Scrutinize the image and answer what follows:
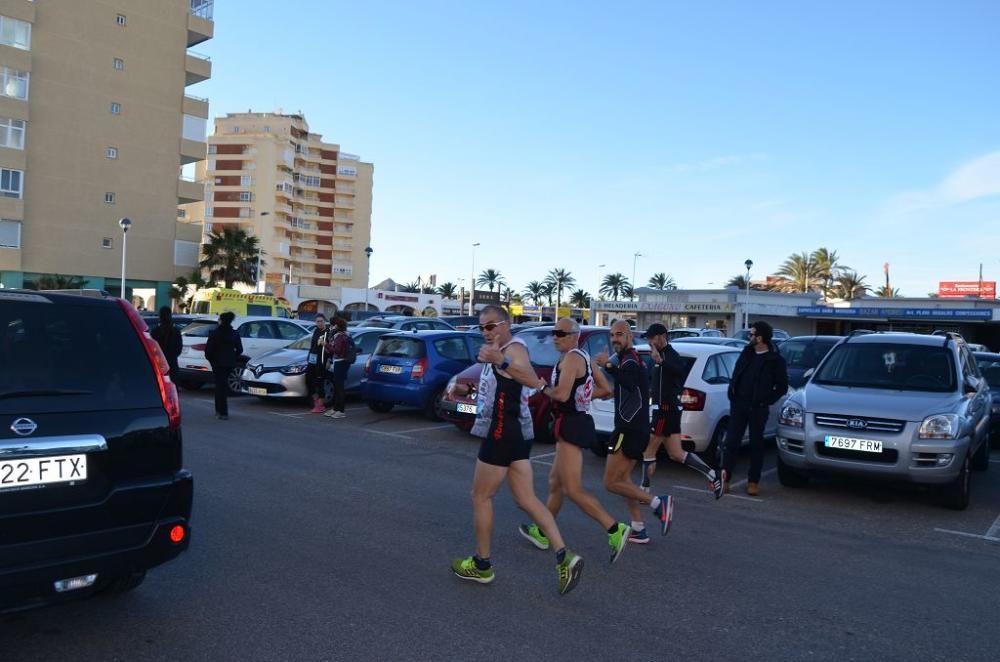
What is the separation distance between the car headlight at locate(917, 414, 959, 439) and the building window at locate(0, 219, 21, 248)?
50273 millimetres

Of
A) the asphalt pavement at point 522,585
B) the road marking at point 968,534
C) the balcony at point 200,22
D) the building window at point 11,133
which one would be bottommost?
the asphalt pavement at point 522,585

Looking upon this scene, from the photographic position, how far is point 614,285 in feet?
366

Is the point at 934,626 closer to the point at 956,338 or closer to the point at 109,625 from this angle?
the point at 109,625

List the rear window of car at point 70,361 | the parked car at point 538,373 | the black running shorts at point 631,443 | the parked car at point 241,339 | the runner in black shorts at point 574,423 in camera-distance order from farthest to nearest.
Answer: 1. the parked car at point 241,339
2. the parked car at point 538,373
3. the black running shorts at point 631,443
4. the runner in black shorts at point 574,423
5. the rear window of car at point 70,361

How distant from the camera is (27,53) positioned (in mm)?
45281

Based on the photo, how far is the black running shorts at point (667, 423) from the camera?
25.7 ft

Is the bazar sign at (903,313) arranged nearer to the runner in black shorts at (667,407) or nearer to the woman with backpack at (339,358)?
the woman with backpack at (339,358)

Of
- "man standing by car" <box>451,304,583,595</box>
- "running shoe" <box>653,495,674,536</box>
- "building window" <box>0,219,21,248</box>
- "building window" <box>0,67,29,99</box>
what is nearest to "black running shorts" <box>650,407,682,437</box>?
"running shoe" <box>653,495,674,536</box>

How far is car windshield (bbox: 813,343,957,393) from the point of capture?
29.3 ft

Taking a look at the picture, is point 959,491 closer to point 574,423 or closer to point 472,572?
point 574,423

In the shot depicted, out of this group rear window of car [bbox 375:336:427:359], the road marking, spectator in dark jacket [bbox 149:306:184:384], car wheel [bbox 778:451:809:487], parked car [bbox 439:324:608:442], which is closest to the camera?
the road marking

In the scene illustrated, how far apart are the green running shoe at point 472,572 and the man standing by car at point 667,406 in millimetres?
2883

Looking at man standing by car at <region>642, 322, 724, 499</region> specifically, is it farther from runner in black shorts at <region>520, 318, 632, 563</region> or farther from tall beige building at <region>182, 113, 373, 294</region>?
tall beige building at <region>182, 113, 373, 294</region>

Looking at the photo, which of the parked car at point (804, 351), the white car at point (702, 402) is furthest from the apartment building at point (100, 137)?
the white car at point (702, 402)
